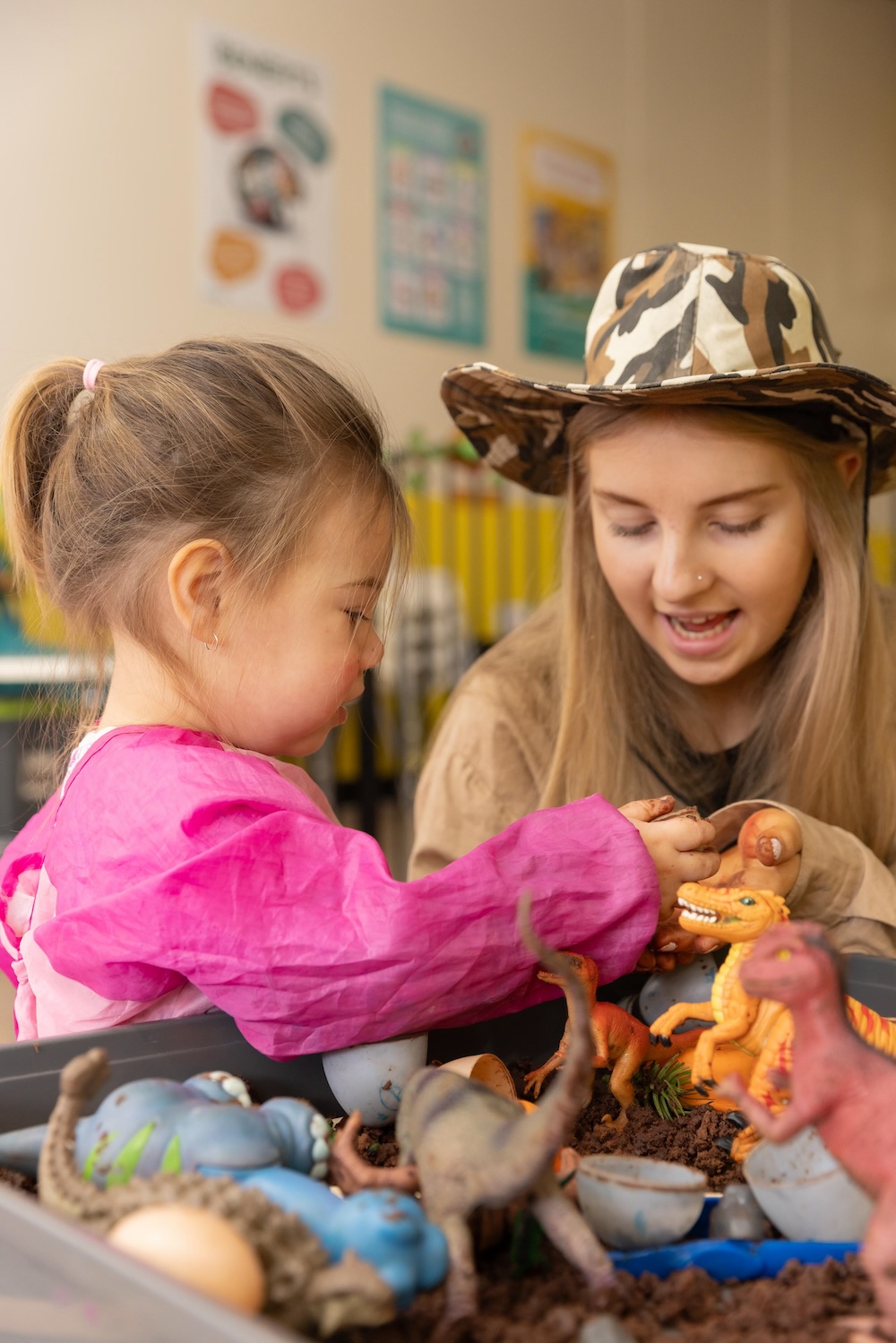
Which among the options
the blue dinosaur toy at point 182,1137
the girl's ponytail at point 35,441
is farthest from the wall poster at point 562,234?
the blue dinosaur toy at point 182,1137

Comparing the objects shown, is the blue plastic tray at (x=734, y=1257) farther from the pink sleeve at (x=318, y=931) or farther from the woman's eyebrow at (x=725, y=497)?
the woman's eyebrow at (x=725, y=497)

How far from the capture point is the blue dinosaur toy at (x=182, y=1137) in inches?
Answer: 16.2

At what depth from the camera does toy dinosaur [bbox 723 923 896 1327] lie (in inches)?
15.0

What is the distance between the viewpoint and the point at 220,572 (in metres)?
0.69

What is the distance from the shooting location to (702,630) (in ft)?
3.30

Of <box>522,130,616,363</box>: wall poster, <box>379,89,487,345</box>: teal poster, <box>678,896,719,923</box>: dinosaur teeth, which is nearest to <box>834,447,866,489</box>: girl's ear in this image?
<box>678,896,719,923</box>: dinosaur teeth

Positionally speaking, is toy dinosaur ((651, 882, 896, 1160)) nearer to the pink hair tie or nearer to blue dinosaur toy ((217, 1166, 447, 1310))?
blue dinosaur toy ((217, 1166, 447, 1310))

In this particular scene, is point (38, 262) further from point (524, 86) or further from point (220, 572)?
point (220, 572)

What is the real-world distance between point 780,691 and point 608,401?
306 mm

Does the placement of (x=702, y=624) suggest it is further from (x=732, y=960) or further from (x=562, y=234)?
(x=562, y=234)

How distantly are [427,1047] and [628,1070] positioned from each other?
0.10m

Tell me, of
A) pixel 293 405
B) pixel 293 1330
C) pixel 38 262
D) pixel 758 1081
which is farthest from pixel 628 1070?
pixel 38 262

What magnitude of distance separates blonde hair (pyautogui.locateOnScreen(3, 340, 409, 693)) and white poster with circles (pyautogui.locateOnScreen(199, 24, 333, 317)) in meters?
2.06

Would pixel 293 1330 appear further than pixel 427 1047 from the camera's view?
No
